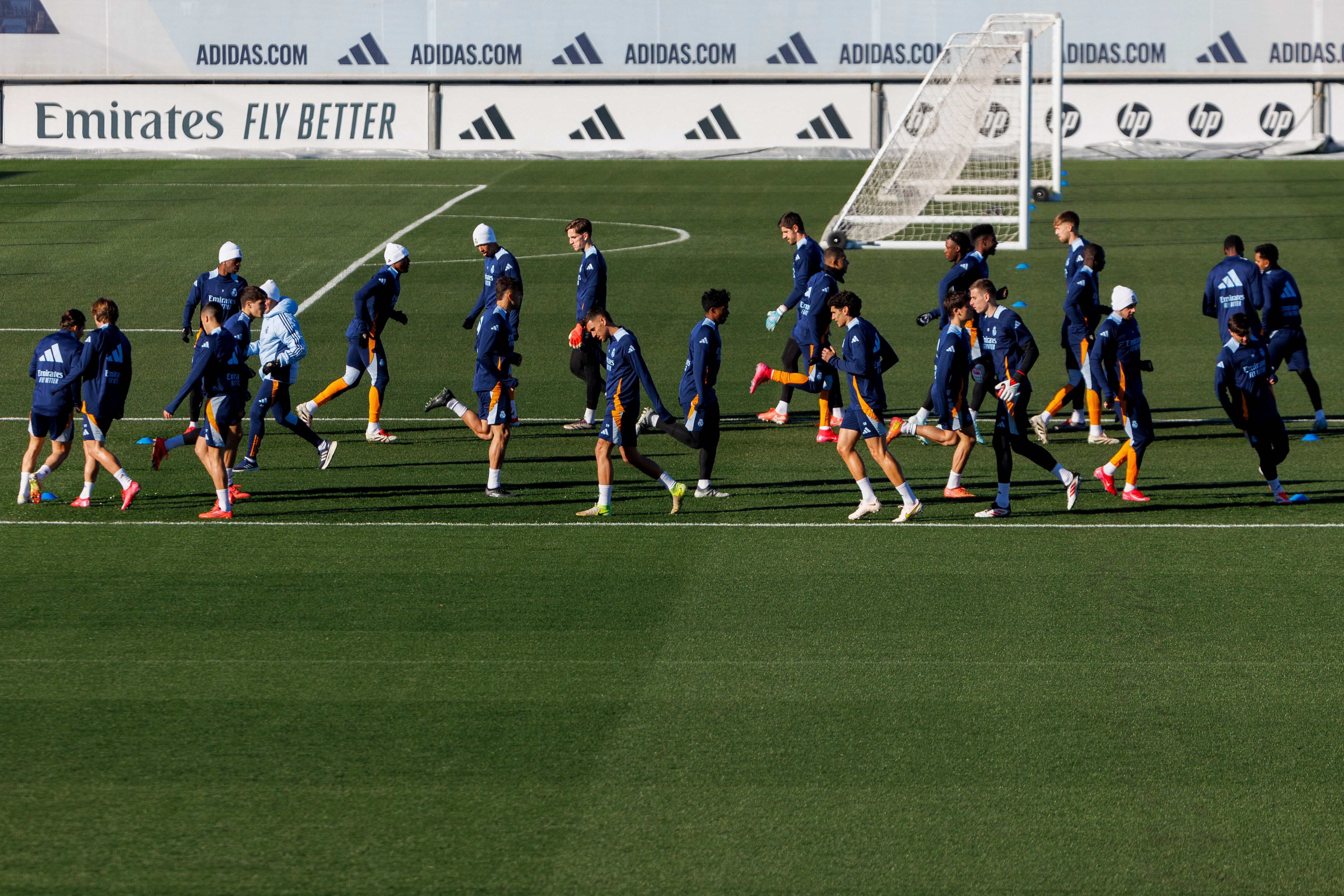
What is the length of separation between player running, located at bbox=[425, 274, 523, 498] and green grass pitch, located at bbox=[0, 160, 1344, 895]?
1.71 ft

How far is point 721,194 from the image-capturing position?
3859cm

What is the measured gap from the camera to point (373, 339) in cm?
1817

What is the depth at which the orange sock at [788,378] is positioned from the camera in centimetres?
1608

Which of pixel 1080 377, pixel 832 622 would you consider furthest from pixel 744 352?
pixel 832 622

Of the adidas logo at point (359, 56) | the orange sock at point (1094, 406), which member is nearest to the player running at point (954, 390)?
the orange sock at point (1094, 406)

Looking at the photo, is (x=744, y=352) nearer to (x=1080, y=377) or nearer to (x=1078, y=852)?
(x=1080, y=377)

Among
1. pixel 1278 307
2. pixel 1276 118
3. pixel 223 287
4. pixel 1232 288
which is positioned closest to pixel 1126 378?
pixel 1232 288

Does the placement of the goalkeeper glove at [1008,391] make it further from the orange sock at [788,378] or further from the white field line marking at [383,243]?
the white field line marking at [383,243]

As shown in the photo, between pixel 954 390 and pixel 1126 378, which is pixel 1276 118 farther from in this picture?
pixel 954 390

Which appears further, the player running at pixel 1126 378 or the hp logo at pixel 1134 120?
the hp logo at pixel 1134 120

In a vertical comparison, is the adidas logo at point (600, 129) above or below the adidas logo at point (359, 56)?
below

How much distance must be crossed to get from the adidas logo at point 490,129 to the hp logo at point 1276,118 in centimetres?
2119

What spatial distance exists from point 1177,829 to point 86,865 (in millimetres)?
5427

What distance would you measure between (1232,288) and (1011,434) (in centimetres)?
529
